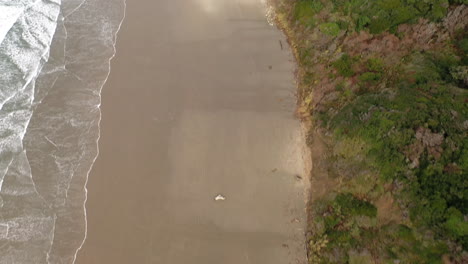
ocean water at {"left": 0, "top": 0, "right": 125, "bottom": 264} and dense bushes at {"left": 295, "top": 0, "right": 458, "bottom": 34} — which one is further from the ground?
dense bushes at {"left": 295, "top": 0, "right": 458, "bottom": 34}

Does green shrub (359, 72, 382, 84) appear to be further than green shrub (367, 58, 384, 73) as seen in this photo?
No

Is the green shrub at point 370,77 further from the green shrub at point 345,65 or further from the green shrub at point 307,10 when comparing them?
the green shrub at point 307,10

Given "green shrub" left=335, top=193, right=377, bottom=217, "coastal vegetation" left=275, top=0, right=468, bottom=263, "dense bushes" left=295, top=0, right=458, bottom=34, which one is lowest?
"green shrub" left=335, top=193, right=377, bottom=217

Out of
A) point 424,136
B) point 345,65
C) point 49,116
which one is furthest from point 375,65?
point 49,116

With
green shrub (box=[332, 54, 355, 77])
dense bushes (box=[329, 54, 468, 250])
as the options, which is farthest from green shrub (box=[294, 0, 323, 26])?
dense bushes (box=[329, 54, 468, 250])

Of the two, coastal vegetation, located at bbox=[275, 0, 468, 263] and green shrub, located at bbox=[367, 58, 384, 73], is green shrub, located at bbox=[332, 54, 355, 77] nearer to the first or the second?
coastal vegetation, located at bbox=[275, 0, 468, 263]

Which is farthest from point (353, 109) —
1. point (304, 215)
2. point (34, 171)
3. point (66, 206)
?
point (34, 171)

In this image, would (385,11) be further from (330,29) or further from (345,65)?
(345,65)
